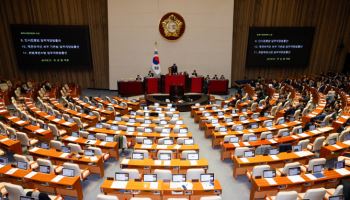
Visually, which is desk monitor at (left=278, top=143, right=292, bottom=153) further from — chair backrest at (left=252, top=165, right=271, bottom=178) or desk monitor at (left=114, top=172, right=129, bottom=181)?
desk monitor at (left=114, top=172, right=129, bottom=181)

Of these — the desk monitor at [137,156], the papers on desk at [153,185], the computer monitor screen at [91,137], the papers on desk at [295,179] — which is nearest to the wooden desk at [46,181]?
the desk monitor at [137,156]

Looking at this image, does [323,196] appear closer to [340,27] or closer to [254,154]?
[254,154]

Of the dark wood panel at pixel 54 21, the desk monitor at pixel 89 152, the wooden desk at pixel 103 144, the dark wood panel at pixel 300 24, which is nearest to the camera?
the desk monitor at pixel 89 152

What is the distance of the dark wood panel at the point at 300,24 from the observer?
2522 cm

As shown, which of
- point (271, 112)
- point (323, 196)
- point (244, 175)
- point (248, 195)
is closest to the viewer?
point (323, 196)

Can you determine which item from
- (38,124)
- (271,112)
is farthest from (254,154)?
(38,124)

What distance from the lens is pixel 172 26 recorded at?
941 inches

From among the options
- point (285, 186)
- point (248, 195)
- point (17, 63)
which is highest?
point (17, 63)

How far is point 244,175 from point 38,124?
998 centimetres

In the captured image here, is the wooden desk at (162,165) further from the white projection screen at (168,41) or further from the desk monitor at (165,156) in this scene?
the white projection screen at (168,41)

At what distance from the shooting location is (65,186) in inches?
340

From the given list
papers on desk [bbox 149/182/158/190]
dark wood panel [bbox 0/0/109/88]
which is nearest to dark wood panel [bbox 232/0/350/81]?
dark wood panel [bbox 0/0/109/88]

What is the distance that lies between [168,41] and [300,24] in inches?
506

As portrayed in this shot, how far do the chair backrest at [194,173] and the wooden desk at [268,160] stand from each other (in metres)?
1.76
